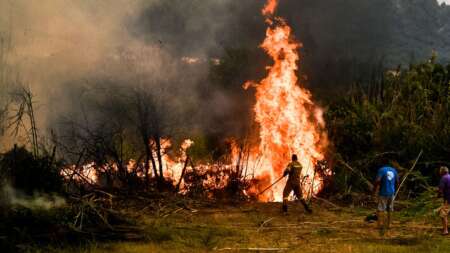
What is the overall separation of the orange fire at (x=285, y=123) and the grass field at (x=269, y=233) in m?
3.99

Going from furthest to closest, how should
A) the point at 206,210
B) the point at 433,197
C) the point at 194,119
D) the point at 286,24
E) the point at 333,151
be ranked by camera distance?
the point at 194,119 < the point at 286,24 < the point at 333,151 < the point at 206,210 < the point at 433,197

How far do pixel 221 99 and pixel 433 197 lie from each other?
1313 cm

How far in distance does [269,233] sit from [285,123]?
802 centimetres

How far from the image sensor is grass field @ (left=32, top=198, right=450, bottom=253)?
9883 mm

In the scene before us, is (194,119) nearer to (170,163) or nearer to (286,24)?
(170,163)

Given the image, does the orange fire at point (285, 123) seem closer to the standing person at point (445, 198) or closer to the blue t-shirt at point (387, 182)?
the blue t-shirt at point (387, 182)

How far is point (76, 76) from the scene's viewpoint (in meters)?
18.2

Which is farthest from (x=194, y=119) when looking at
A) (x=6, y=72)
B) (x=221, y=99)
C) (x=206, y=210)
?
(x=6, y=72)

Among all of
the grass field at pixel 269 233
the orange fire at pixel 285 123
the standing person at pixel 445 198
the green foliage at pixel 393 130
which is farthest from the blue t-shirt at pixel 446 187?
the orange fire at pixel 285 123

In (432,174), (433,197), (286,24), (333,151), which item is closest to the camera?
(433,197)

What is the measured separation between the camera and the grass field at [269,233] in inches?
389

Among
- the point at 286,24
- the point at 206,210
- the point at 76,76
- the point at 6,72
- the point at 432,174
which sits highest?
the point at 286,24

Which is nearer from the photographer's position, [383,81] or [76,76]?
[76,76]

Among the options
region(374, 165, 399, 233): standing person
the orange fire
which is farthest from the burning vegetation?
region(374, 165, 399, 233): standing person
